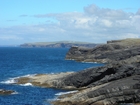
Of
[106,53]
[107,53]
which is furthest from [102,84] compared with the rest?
[106,53]

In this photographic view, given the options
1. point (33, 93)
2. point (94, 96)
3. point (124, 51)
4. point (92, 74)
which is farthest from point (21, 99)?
point (124, 51)

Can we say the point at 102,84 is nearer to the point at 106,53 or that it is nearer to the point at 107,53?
the point at 107,53

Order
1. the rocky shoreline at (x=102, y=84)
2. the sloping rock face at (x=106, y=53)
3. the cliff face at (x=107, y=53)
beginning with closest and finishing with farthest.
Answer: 1. the rocky shoreline at (x=102, y=84)
2. the sloping rock face at (x=106, y=53)
3. the cliff face at (x=107, y=53)

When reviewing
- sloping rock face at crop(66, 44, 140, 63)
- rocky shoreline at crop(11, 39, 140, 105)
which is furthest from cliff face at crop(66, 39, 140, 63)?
rocky shoreline at crop(11, 39, 140, 105)

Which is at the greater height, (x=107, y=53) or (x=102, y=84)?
(x=107, y=53)

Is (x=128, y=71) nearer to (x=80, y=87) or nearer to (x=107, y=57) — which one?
(x=80, y=87)

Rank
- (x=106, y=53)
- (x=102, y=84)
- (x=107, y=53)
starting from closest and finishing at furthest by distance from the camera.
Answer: (x=102, y=84) → (x=107, y=53) → (x=106, y=53)

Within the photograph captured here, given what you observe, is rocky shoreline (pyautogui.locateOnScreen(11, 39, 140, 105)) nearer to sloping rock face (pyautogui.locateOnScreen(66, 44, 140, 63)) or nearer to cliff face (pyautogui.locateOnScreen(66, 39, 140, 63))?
sloping rock face (pyautogui.locateOnScreen(66, 44, 140, 63))

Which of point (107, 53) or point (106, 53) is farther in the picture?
point (106, 53)

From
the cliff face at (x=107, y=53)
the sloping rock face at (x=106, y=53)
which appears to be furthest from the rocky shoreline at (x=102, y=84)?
the cliff face at (x=107, y=53)

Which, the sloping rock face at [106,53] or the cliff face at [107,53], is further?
the cliff face at [107,53]

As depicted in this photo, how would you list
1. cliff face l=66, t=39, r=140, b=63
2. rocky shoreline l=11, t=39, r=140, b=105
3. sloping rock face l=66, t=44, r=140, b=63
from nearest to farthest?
rocky shoreline l=11, t=39, r=140, b=105 < sloping rock face l=66, t=44, r=140, b=63 < cliff face l=66, t=39, r=140, b=63

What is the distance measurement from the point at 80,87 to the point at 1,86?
23.1 meters

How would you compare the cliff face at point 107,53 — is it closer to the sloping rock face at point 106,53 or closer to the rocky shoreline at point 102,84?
the sloping rock face at point 106,53
